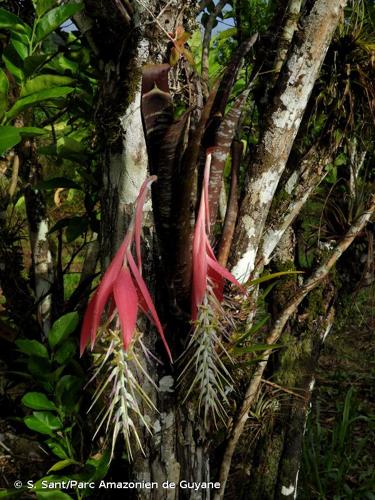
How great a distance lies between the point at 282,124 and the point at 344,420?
1.61m

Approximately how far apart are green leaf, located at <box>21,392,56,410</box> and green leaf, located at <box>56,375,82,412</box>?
0.03 metres

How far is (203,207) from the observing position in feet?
2.68

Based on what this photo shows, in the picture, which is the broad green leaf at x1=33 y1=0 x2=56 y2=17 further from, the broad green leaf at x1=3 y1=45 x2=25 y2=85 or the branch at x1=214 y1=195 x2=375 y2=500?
the branch at x1=214 y1=195 x2=375 y2=500

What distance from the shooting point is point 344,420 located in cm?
223

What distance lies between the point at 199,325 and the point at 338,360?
2879 millimetres

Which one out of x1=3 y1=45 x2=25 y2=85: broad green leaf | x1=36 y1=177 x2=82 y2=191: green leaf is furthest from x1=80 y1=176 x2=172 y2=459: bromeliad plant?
x1=36 y1=177 x2=82 y2=191: green leaf

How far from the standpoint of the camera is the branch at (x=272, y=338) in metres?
1.21

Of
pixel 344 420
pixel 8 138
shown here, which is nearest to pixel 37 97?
pixel 8 138

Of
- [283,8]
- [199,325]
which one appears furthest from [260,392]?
[283,8]

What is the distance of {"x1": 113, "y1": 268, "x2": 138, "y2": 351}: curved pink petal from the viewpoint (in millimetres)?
719

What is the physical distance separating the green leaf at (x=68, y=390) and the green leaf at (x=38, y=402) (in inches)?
1.0

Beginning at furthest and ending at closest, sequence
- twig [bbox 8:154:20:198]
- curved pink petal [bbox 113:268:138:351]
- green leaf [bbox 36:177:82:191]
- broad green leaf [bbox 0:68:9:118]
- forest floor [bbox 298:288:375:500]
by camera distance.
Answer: forest floor [bbox 298:288:375:500], twig [bbox 8:154:20:198], green leaf [bbox 36:177:82:191], broad green leaf [bbox 0:68:9:118], curved pink petal [bbox 113:268:138:351]

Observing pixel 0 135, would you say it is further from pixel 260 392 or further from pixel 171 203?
pixel 260 392

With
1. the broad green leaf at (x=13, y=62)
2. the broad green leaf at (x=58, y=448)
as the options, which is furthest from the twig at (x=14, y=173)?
the broad green leaf at (x=58, y=448)
